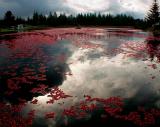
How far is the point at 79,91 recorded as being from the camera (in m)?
15.0

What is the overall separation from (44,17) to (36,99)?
14125 cm

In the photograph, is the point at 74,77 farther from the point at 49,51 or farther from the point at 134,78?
the point at 49,51

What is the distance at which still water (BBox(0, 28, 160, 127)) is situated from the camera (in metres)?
11.5

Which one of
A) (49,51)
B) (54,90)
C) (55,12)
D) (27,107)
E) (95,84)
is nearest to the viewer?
(27,107)

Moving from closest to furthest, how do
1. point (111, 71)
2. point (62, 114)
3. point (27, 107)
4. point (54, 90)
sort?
point (62, 114) → point (27, 107) → point (54, 90) → point (111, 71)

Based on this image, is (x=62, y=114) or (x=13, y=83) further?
(x=13, y=83)

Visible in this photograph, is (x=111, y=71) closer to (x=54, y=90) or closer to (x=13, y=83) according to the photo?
(x=54, y=90)

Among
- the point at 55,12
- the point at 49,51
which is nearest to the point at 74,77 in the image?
the point at 49,51

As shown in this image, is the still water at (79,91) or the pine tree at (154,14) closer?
the still water at (79,91)

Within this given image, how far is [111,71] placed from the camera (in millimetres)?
19438

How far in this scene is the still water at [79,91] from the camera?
11500 millimetres

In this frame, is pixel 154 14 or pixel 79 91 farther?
pixel 154 14

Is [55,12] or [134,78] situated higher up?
[55,12]

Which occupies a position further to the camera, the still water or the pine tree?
the pine tree
